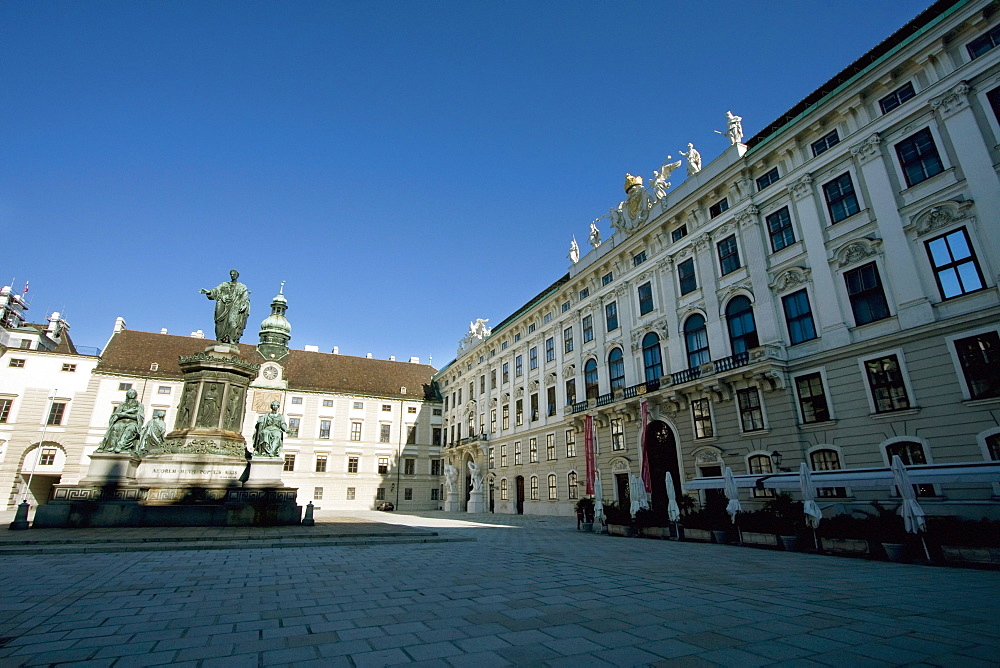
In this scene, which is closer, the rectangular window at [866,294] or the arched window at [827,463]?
the arched window at [827,463]

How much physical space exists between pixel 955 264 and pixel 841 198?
16.9ft

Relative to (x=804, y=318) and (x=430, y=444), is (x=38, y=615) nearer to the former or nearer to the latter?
(x=804, y=318)

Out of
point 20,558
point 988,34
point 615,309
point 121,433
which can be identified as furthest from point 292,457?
point 988,34

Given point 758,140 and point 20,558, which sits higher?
point 758,140

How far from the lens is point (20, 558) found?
10477 mm

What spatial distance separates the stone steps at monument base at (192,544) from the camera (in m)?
11.3

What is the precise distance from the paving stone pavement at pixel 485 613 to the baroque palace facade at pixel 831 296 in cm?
754

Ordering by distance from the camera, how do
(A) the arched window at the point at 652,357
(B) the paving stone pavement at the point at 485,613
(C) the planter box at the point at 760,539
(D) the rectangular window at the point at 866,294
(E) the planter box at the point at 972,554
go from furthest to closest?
(A) the arched window at the point at 652,357, (D) the rectangular window at the point at 866,294, (C) the planter box at the point at 760,539, (E) the planter box at the point at 972,554, (B) the paving stone pavement at the point at 485,613

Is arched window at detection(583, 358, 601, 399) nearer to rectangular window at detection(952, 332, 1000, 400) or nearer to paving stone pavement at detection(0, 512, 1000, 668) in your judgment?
rectangular window at detection(952, 332, 1000, 400)

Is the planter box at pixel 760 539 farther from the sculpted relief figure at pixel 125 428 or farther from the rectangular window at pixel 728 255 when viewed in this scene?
the sculpted relief figure at pixel 125 428

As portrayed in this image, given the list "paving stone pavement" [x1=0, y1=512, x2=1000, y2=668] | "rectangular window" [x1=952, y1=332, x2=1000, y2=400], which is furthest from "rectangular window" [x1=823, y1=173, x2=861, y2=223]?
"paving stone pavement" [x1=0, y1=512, x2=1000, y2=668]

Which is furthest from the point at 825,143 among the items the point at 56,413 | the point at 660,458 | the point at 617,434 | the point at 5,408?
the point at 5,408

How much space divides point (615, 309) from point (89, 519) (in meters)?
27.3

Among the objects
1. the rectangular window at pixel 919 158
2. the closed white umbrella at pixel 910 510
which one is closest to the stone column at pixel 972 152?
the rectangular window at pixel 919 158
